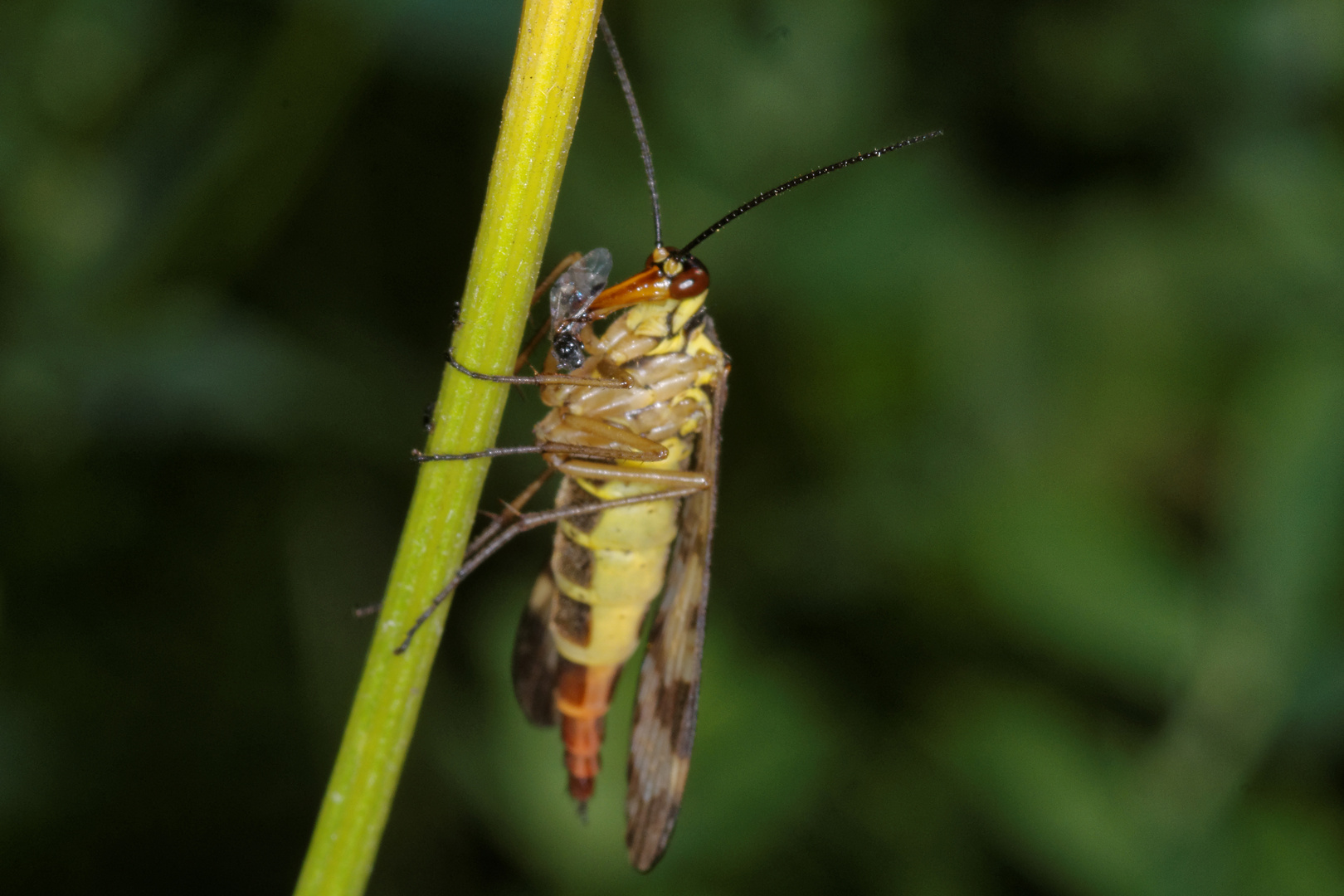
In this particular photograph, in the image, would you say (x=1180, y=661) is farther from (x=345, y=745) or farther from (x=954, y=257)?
(x=345, y=745)

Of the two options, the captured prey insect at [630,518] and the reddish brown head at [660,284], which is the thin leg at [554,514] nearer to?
the captured prey insect at [630,518]

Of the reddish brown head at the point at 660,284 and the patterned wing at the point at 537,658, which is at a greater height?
the reddish brown head at the point at 660,284

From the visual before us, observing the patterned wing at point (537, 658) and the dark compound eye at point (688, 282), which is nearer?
the dark compound eye at point (688, 282)

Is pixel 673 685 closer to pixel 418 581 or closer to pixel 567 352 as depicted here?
pixel 567 352

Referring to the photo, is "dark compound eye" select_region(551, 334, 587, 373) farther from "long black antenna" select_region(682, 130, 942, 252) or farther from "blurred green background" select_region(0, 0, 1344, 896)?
"blurred green background" select_region(0, 0, 1344, 896)

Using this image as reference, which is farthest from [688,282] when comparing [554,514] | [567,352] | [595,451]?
[554,514]

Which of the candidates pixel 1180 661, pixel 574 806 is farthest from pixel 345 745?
pixel 1180 661

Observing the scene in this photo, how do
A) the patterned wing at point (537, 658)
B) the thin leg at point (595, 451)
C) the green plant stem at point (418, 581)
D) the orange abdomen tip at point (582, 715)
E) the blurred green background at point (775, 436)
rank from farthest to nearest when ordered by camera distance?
1. the blurred green background at point (775, 436)
2. the patterned wing at point (537, 658)
3. the orange abdomen tip at point (582, 715)
4. the thin leg at point (595, 451)
5. the green plant stem at point (418, 581)

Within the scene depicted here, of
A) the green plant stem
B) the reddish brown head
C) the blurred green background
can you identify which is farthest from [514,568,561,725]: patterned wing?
the green plant stem

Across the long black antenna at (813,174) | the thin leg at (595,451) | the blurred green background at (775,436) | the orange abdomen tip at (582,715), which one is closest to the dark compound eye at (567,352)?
the thin leg at (595,451)
